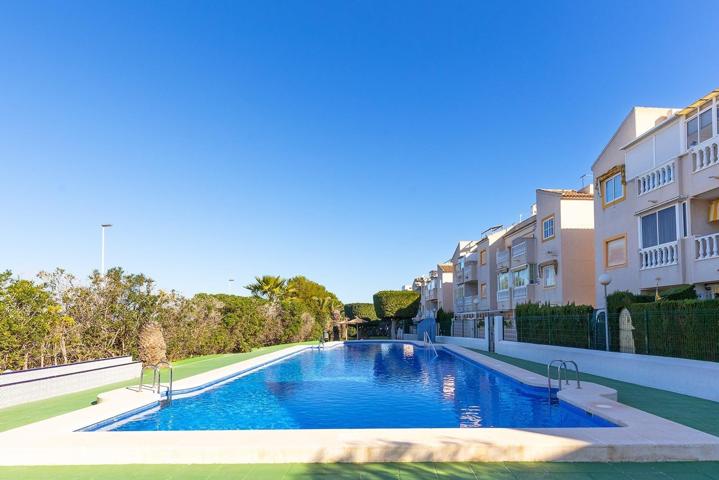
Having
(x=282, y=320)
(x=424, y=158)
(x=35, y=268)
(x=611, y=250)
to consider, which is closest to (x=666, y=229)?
(x=611, y=250)

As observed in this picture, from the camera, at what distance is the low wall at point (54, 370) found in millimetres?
10773

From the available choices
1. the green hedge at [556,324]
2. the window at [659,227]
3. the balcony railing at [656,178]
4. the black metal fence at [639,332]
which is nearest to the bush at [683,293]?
the black metal fence at [639,332]

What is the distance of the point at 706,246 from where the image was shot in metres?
14.7

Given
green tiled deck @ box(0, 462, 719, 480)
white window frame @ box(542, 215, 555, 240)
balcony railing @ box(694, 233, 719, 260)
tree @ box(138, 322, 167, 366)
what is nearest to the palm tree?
white window frame @ box(542, 215, 555, 240)

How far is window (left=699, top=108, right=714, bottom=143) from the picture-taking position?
15.1 m

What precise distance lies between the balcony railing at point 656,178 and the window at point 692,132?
80cm

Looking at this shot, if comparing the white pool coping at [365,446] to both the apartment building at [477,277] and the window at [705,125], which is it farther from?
the apartment building at [477,277]

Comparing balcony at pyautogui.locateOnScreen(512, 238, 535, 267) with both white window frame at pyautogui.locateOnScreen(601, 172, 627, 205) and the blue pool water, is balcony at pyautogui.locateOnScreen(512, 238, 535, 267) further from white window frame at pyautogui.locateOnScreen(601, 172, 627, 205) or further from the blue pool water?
the blue pool water

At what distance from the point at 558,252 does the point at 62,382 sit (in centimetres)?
2218

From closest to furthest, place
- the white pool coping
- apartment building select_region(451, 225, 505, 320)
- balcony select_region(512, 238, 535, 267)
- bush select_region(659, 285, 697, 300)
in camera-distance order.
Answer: the white pool coping < bush select_region(659, 285, 697, 300) < balcony select_region(512, 238, 535, 267) < apartment building select_region(451, 225, 505, 320)

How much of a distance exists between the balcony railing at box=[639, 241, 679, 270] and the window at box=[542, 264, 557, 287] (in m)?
8.19

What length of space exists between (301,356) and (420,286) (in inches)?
1465

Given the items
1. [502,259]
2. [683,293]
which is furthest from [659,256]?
[502,259]

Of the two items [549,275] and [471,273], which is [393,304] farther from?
[549,275]
